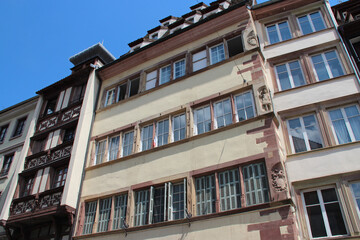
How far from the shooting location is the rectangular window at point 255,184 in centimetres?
1102

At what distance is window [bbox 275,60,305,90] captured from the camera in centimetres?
1406

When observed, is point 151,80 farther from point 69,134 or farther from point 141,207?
point 141,207

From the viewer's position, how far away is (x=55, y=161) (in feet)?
55.8

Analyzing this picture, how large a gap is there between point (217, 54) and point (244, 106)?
12.2ft

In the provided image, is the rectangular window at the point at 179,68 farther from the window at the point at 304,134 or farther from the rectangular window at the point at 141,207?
the rectangular window at the point at 141,207

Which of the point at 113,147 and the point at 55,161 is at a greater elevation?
the point at 113,147

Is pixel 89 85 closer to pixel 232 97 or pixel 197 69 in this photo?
pixel 197 69

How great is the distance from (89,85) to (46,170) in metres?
5.37

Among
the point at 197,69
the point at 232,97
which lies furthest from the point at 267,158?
the point at 197,69

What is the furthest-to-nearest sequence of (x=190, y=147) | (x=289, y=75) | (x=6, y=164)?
(x=6, y=164) < (x=289, y=75) < (x=190, y=147)

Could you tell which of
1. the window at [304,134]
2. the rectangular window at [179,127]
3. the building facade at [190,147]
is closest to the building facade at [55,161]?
the building facade at [190,147]

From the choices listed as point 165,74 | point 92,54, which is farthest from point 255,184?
point 92,54

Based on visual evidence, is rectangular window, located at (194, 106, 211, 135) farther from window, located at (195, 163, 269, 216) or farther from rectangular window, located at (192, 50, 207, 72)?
rectangular window, located at (192, 50, 207, 72)

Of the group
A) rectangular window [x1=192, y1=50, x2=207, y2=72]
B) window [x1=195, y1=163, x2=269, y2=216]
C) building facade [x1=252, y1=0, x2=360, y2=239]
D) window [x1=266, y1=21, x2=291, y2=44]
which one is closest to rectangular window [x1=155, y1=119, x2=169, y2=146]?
window [x1=195, y1=163, x2=269, y2=216]
